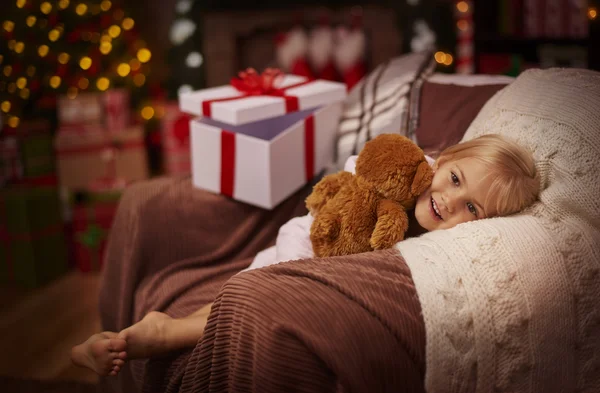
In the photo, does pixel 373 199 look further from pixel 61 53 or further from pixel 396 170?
pixel 61 53

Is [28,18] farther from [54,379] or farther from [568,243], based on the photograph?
[568,243]

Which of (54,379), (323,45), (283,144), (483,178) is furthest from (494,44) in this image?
(54,379)

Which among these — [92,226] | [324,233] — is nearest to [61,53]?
[92,226]

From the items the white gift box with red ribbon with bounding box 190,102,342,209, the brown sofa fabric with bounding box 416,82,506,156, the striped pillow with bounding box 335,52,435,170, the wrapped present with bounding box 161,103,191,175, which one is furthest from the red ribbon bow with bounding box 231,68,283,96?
the wrapped present with bounding box 161,103,191,175

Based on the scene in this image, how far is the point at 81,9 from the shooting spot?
297cm

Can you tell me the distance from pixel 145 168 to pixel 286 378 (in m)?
2.20

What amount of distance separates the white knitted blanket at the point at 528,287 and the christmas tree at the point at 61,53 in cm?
228

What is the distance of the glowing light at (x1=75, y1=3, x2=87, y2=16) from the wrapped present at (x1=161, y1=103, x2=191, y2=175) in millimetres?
576

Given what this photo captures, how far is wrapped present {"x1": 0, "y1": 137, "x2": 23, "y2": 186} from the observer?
263 centimetres

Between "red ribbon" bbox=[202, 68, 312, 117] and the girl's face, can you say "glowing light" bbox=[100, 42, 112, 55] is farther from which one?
the girl's face

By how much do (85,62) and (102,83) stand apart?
13cm

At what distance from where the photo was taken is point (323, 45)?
3.18 m

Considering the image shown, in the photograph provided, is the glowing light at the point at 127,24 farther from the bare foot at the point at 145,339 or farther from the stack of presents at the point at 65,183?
the bare foot at the point at 145,339

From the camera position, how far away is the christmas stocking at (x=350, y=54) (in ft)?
10.4
